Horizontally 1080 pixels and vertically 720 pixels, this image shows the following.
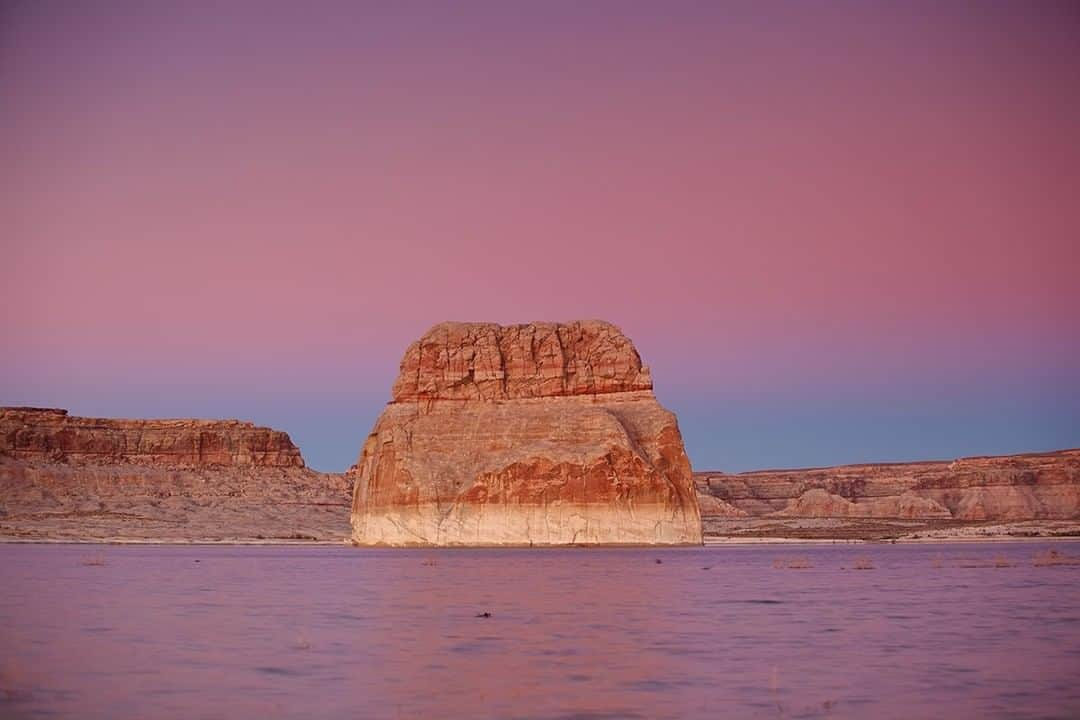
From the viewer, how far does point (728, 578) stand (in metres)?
52.8

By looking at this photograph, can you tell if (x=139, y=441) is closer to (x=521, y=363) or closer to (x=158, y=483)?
(x=158, y=483)

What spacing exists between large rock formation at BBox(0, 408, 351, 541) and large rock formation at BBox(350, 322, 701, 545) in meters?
31.2

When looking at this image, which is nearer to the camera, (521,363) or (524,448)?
(524,448)

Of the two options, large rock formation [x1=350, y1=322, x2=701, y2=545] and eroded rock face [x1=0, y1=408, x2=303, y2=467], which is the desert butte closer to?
large rock formation [x1=350, y1=322, x2=701, y2=545]

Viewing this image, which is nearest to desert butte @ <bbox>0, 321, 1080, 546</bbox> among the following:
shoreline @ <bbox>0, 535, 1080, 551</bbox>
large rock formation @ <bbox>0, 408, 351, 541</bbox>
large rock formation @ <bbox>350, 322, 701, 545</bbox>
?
large rock formation @ <bbox>350, 322, 701, 545</bbox>

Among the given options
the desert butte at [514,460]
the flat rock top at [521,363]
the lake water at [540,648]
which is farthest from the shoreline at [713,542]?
the lake water at [540,648]

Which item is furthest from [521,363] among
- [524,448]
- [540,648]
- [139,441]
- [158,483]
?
[139,441]

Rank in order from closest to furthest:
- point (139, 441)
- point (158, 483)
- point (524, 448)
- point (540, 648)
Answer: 1. point (540, 648)
2. point (524, 448)
3. point (158, 483)
4. point (139, 441)

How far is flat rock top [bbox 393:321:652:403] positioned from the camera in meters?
98.6

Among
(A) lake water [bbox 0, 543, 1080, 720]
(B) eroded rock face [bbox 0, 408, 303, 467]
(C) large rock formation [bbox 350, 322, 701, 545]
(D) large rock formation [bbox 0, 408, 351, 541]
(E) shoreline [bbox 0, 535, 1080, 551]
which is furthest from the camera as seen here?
(B) eroded rock face [bbox 0, 408, 303, 467]

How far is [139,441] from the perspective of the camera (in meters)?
167

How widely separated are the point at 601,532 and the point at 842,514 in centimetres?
11533

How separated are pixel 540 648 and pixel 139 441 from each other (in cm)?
14969

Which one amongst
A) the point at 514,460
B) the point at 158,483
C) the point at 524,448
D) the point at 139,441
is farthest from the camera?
the point at 139,441
